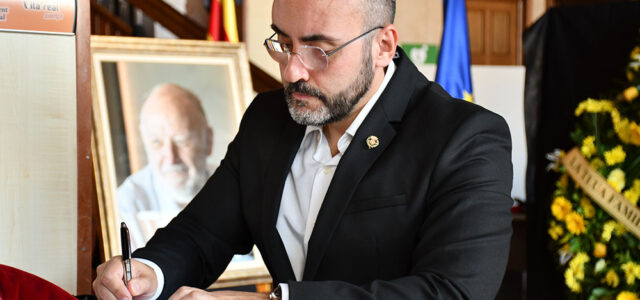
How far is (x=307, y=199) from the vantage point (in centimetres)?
156

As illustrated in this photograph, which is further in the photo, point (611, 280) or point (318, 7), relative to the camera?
point (611, 280)

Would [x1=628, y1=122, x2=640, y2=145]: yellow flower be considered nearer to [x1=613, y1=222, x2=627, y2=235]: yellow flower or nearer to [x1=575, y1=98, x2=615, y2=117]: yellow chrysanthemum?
[x1=575, y1=98, x2=615, y2=117]: yellow chrysanthemum

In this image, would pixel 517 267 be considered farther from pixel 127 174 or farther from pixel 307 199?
pixel 307 199

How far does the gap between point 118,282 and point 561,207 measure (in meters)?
2.00

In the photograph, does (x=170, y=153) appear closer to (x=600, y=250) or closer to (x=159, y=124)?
(x=159, y=124)

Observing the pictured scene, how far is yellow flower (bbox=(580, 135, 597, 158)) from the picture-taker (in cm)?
270

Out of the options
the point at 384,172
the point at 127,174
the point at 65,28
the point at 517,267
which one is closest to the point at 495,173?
the point at 384,172

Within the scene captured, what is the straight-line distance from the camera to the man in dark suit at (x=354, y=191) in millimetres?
1281

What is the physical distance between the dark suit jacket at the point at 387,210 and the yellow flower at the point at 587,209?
1405 millimetres

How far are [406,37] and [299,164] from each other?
16.5 feet

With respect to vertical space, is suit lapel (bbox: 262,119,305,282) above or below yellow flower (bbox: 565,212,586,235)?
above

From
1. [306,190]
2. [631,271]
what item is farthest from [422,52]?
[306,190]

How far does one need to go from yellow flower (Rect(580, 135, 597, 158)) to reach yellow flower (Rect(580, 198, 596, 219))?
0.18 meters

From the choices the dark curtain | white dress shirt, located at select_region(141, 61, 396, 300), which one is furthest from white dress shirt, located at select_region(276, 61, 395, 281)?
the dark curtain
